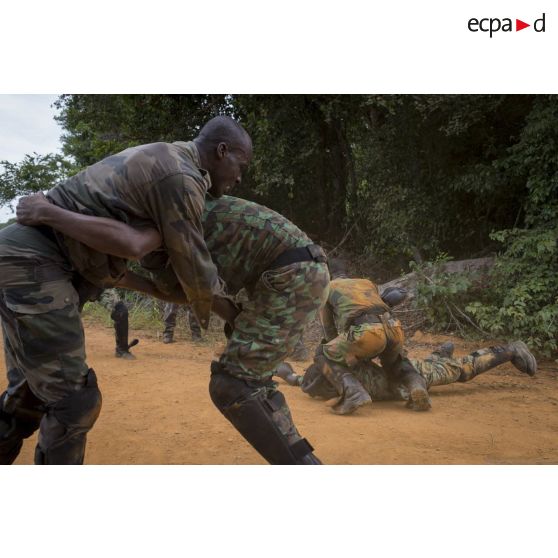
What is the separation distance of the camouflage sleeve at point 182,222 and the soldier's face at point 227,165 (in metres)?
0.21

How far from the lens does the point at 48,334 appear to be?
1663 millimetres

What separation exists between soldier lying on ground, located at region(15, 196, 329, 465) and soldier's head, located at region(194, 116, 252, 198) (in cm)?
14

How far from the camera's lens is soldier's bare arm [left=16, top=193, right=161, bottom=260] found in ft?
5.27

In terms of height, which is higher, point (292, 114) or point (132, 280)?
point (292, 114)

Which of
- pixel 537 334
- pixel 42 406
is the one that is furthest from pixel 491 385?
pixel 42 406

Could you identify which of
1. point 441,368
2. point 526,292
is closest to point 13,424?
point 441,368

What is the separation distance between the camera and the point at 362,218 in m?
4.07

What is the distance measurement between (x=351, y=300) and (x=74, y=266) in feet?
6.63

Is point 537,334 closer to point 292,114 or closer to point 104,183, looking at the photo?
point 292,114

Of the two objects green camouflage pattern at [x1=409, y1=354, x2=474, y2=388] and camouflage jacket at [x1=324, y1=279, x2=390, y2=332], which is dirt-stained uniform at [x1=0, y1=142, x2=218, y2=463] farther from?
green camouflage pattern at [x1=409, y1=354, x2=474, y2=388]

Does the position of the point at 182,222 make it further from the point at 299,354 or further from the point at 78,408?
the point at 299,354

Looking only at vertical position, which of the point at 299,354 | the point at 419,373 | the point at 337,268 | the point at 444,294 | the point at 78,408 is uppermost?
the point at 78,408

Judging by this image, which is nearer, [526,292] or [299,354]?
[526,292]

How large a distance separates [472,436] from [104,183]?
2203 millimetres
